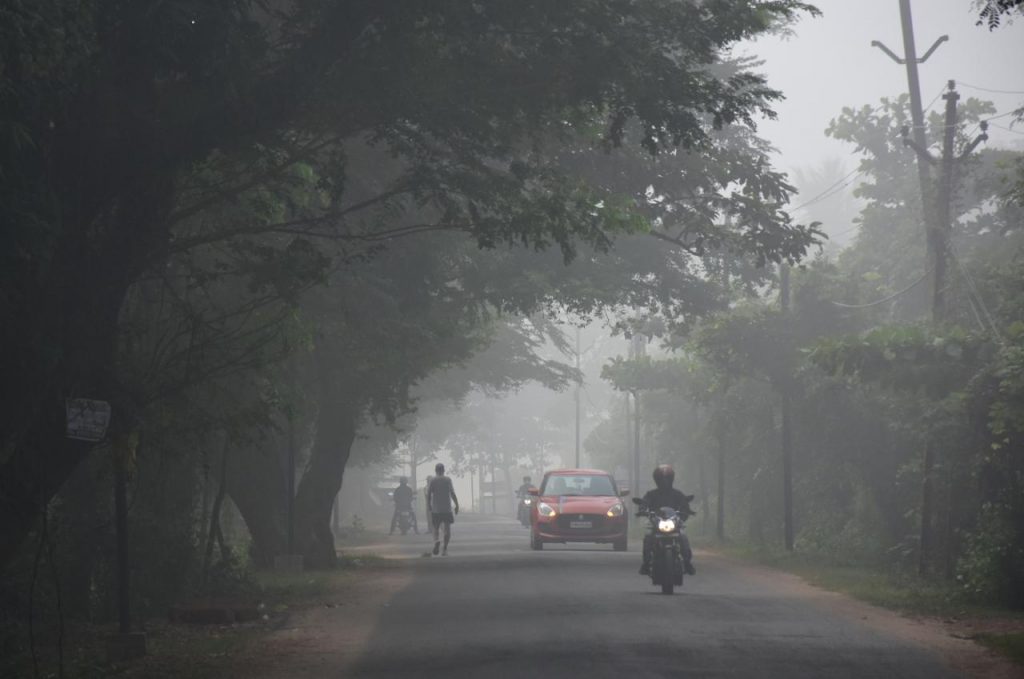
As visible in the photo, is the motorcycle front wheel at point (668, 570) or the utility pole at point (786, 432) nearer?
the motorcycle front wheel at point (668, 570)

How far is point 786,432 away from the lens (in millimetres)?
33344

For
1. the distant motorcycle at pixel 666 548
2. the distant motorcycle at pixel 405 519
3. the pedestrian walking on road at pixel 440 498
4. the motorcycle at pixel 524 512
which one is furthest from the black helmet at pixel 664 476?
the motorcycle at pixel 524 512

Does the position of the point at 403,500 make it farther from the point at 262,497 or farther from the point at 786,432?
the point at 262,497

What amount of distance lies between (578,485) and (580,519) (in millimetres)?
1390

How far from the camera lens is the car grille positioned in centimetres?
3347

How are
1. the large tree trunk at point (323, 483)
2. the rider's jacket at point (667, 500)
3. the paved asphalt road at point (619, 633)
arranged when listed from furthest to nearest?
the large tree trunk at point (323, 483), the rider's jacket at point (667, 500), the paved asphalt road at point (619, 633)

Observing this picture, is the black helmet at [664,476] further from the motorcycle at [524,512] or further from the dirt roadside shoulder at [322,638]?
the motorcycle at [524,512]

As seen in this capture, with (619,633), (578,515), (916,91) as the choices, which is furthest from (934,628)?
(916,91)

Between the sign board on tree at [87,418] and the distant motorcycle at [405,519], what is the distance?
4452 cm

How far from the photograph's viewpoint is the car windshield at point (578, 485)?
113 feet

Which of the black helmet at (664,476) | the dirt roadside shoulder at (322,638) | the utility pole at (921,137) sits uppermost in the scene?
the utility pole at (921,137)

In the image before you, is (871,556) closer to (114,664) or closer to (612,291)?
(612,291)

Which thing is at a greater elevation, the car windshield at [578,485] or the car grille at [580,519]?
the car windshield at [578,485]

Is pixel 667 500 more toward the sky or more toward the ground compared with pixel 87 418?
more toward the ground
